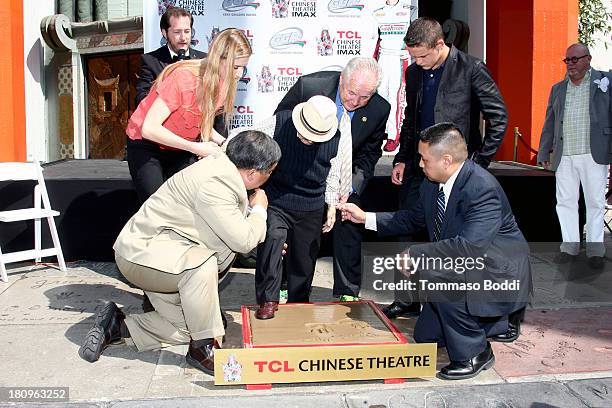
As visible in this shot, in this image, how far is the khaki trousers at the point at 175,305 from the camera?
3391 millimetres

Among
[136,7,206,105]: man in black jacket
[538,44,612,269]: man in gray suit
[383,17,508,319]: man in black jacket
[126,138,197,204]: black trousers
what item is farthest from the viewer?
[538,44,612,269]: man in gray suit

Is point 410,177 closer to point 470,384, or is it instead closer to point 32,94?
point 470,384

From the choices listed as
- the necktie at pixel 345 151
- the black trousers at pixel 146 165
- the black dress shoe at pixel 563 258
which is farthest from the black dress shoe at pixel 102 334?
the black dress shoe at pixel 563 258

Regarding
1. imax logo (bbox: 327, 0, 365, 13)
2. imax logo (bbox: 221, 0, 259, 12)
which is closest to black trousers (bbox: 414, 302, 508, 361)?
imax logo (bbox: 327, 0, 365, 13)

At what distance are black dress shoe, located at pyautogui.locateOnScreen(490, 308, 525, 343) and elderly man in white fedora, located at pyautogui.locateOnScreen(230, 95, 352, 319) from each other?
1.21 metres

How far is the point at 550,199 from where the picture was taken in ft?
20.8

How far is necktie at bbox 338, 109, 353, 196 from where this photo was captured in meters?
4.27

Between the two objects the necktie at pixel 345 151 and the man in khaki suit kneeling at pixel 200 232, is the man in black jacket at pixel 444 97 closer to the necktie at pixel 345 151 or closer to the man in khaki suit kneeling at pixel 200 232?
the necktie at pixel 345 151

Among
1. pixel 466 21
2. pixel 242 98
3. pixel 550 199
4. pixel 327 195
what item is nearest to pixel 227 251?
pixel 327 195

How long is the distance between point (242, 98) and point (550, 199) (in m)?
3.63

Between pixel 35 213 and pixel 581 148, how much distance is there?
4.59 m

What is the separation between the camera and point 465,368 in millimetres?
3445
